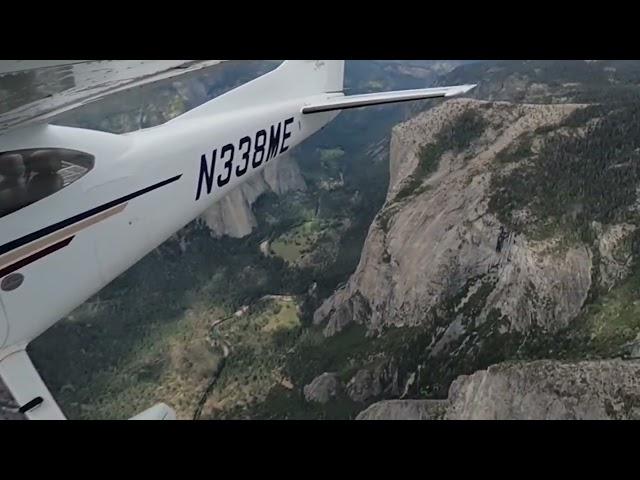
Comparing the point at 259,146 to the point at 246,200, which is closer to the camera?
the point at 259,146

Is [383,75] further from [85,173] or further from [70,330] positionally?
[85,173]

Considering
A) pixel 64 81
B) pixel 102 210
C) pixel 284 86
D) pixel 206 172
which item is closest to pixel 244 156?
pixel 206 172

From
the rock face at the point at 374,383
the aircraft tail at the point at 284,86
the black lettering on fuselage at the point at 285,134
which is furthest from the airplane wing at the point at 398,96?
the rock face at the point at 374,383

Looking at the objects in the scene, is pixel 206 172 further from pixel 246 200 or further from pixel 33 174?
pixel 246 200

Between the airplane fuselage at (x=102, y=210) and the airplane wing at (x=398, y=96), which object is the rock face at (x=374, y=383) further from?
the airplane fuselage at (x=102, y=210)

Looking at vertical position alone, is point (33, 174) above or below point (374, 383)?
above

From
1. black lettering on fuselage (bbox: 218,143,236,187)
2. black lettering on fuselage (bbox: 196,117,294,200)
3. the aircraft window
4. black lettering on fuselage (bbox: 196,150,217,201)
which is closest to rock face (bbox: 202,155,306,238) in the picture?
black lettering on fuselage (bbox: 196,117,294,200)
